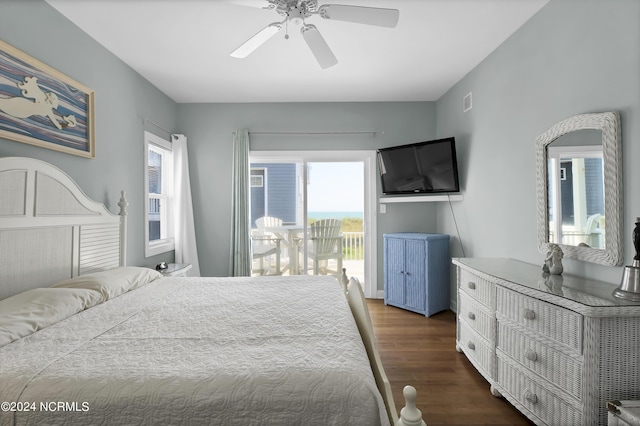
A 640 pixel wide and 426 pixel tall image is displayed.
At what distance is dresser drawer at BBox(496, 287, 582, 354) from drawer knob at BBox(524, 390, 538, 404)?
354mm

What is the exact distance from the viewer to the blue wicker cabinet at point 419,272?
3553 mm

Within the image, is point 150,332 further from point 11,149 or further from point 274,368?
point 11,149

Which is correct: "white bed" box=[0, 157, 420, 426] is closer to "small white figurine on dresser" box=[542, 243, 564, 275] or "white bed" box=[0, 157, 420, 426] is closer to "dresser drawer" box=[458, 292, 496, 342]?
"dresser drawer" box=[458, 292, 496, 342]

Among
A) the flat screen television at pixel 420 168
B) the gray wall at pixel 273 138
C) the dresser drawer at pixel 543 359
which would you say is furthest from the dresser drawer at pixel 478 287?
the gray wall at pixel 273 138

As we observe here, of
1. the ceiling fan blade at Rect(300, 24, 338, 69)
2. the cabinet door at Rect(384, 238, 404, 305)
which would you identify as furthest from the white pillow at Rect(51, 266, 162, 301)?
the cabinet door at Rect(384, 238, 404, 305)

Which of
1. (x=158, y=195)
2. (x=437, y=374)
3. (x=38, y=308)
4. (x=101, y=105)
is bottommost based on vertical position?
(x=437, y=374)

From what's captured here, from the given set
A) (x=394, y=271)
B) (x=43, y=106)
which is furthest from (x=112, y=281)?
(x=394, y=271)

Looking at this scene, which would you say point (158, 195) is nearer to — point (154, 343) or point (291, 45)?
point (291, 45)

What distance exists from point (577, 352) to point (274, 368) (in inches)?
57.0

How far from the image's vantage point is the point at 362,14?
5.97 feet

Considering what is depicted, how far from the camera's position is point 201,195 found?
4184mm

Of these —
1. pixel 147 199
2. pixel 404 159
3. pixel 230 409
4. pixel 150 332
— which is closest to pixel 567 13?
pixel 404 159

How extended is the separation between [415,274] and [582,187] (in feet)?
6.49

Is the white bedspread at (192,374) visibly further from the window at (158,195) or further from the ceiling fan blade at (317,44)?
the window at (158,195)
